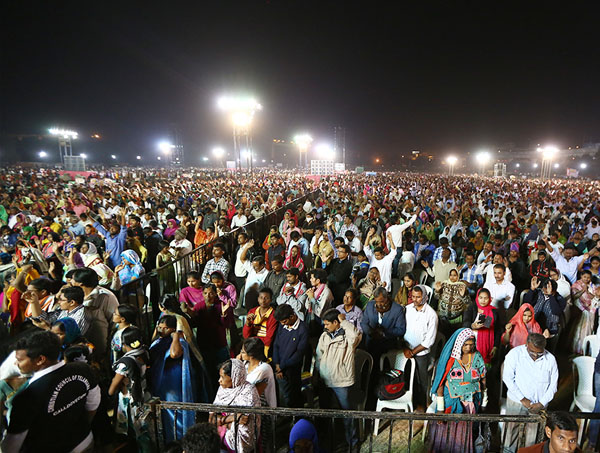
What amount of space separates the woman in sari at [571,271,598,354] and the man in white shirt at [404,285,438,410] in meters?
2.73

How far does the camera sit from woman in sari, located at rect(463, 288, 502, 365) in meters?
4.20

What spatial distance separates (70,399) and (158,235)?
638cm

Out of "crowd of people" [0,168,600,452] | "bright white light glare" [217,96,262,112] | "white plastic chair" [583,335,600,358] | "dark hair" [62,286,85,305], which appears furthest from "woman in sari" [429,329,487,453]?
"bright white light glare" [217,96,262,112]

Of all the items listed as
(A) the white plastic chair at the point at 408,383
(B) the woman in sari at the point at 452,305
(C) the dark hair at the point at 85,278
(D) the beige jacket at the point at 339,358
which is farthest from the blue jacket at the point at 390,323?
(C) the dark hair at the point at 85,278

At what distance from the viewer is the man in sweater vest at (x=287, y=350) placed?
3854 mm

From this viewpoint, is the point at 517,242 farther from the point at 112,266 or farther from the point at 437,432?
the point at 112,266

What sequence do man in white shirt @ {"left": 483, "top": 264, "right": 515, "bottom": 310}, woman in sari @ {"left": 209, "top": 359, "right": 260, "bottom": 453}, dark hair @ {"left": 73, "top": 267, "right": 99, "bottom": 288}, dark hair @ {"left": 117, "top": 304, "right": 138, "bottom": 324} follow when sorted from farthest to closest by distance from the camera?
man in white shirt @ {"left": 483, "top": 264, "right": 515, "bottom": 310}
dark hair @ {"left": 73, "top": 267, "right": 99, "bottom": 288}
dark hair @ {"left": 117, "top": 304, "right": 138, "bottom": 324}
woman in sari @ {"left": 209, "top": 359, "right": 260, "bottom": 453}

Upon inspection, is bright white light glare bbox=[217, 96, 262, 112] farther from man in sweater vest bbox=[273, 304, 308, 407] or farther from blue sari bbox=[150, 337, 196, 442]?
blue sari bbox=[150, 337, 196, 442]

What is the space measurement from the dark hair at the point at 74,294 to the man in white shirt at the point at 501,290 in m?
5.66

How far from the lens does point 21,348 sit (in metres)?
2.45

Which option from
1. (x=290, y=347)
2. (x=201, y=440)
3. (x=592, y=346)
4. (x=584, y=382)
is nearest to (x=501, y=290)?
(x=592, y=346)

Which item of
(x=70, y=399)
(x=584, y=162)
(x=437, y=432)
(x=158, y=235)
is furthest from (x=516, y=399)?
(x=584, y=162)

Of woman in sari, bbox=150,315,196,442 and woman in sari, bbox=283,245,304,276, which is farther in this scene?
woman in sari, bbox=283,245,304,276

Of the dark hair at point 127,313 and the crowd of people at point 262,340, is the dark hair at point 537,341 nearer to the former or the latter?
Answer: the crowd of people at point 262,340
